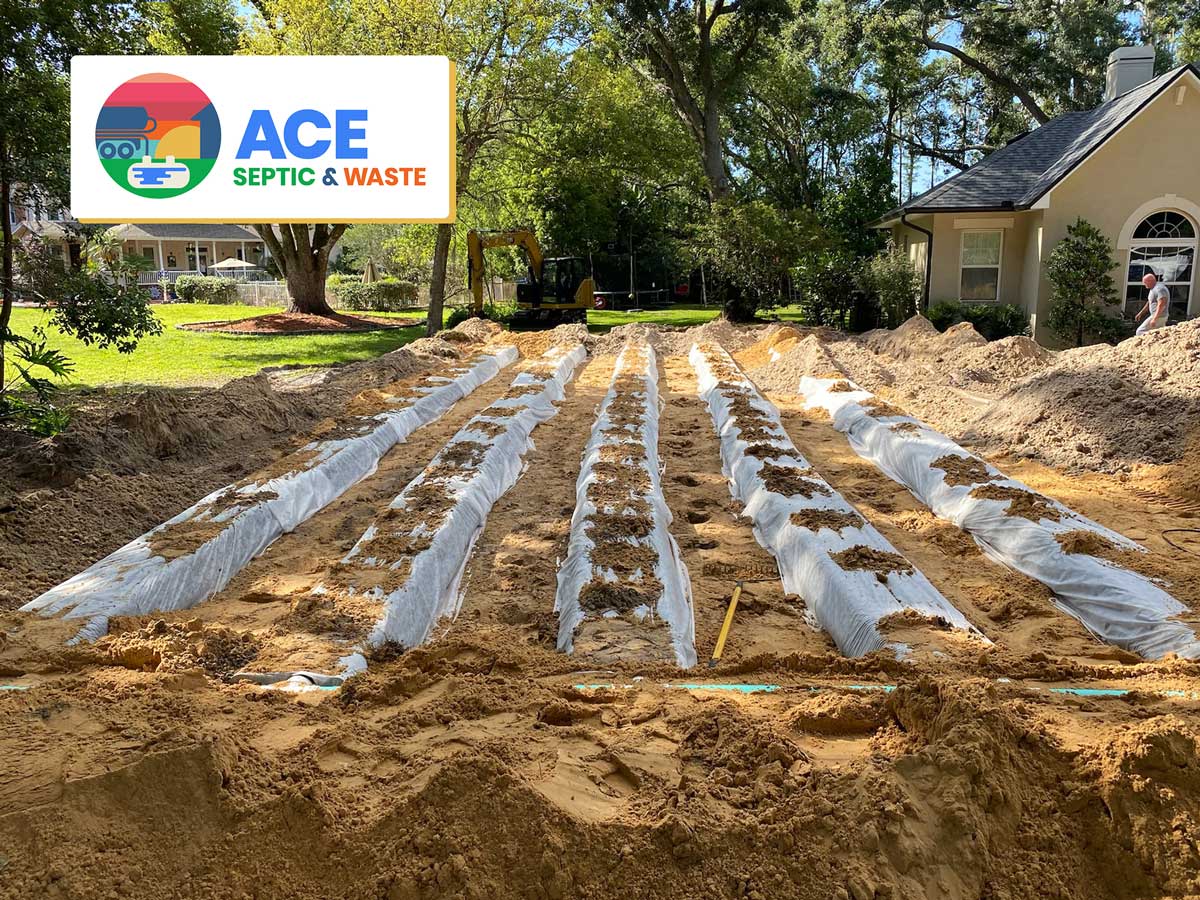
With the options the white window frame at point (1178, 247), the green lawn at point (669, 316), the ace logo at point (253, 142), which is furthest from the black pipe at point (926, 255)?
the ace logo at point (253, 142)

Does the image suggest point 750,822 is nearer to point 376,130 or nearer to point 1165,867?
point 1165,867

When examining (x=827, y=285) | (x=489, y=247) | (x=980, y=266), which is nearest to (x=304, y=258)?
(x=489, y=247)

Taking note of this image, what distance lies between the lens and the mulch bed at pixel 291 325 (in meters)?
20.0

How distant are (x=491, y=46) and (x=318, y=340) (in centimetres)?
744

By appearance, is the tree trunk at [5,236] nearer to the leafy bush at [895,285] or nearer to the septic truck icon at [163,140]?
the septic truck icon at [163,140]

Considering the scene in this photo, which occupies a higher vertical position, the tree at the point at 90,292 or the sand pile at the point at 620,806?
the tree at the point at 90,292

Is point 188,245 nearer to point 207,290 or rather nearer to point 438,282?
point 207,290

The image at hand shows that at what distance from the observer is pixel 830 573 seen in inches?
184

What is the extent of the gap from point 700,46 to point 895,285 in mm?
8630

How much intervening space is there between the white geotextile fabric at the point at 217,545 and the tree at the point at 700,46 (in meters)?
16.0

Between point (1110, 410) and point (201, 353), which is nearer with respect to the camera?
point (1110, 410)

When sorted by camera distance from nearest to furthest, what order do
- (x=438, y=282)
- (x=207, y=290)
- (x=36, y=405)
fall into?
(x=36, y=405) → (x=438, y=282) → (x=207, y=290)

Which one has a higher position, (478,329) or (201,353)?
(478,329)

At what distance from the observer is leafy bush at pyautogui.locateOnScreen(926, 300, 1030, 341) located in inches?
630
